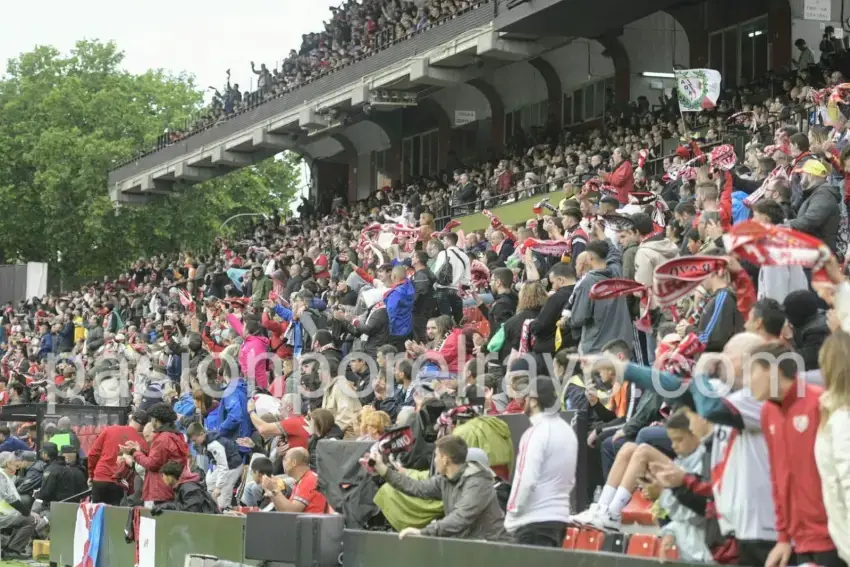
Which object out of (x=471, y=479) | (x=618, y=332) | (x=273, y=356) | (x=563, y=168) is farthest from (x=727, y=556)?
(x=563, y=168)

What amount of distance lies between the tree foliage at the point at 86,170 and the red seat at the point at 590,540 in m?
52.8

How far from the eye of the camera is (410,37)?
35.2 metres

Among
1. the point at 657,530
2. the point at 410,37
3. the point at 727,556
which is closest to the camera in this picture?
the point at 727,556

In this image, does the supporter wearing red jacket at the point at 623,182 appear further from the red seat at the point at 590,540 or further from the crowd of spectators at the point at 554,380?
the red seat at the point at 590,540

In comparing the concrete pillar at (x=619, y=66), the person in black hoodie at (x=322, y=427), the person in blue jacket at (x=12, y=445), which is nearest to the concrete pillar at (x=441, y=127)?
the concrete pillar at (x=619, y=66)

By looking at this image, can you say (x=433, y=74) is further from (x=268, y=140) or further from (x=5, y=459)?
(x=5, y=459)

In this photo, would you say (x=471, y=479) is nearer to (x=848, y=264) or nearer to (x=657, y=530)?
(x=657, y=530)

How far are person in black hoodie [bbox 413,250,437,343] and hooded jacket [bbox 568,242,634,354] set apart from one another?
17.9 ft

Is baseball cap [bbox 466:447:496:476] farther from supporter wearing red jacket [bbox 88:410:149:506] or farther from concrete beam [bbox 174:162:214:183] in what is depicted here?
concrete beam [bbox 174:162:214:183]

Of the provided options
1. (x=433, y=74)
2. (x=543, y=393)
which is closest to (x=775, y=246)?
(x=543, y=393)

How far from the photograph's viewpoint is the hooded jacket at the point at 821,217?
11156 mm

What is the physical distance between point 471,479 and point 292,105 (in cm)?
3243

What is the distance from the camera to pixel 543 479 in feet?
29.6

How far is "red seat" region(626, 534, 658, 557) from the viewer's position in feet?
26.4
